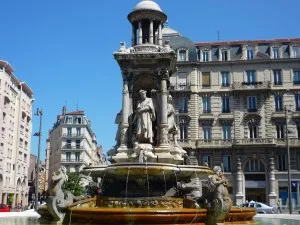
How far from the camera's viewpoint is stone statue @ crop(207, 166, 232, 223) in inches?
546

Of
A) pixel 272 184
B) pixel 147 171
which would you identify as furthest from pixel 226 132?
pixel 147 171

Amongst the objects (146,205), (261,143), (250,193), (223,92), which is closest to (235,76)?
(223,92)

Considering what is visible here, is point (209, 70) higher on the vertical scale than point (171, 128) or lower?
Result: higher

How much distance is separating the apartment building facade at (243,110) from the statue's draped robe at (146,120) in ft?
134

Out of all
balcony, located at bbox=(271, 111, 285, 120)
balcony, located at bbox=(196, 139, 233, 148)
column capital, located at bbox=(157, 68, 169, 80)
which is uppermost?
balcony, located at bbox=(271, 111, 285, 120)

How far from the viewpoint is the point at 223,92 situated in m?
61.8

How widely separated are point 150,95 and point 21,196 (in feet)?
214

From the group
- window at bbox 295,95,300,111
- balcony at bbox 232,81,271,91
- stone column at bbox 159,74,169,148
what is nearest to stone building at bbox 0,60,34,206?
balcony at bbox 232,81,271,91

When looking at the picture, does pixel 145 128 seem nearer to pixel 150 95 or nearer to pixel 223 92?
pixel 150 95

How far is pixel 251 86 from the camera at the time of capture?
6088cm

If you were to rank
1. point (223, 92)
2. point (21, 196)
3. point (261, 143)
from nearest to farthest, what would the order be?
point (261, 143) < point (223, 92) < point (21, 196)

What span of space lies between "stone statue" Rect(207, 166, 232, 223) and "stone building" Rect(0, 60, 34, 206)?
56825 mm

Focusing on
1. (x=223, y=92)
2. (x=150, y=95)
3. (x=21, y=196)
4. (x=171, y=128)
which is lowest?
(x=21, y=196)

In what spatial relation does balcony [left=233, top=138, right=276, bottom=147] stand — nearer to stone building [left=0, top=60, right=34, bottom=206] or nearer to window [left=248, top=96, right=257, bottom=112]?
window [left=248, top=96, right=257, bottom=112]
